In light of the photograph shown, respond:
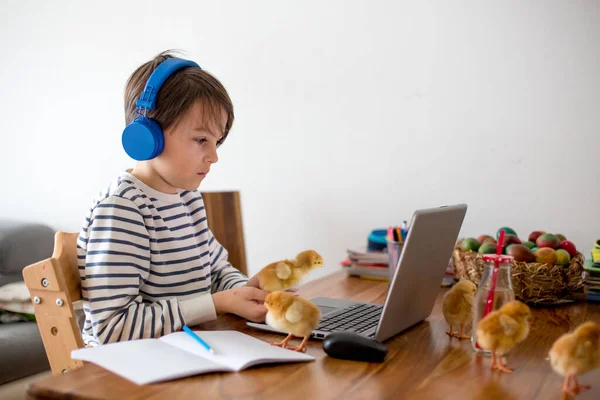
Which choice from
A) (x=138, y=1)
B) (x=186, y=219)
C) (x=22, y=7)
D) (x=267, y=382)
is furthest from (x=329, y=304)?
(x=22, y=7)

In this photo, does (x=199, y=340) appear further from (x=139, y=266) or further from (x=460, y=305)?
(x=460, y=305)

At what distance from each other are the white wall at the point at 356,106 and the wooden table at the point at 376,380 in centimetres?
84

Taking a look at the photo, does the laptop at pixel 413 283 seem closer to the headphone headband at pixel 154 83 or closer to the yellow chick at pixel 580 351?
the yellow chick at pixel 580 351

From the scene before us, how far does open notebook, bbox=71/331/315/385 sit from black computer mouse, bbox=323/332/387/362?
4cm

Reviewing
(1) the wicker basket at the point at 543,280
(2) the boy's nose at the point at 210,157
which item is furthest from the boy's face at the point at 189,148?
(1) the wicker basket at the point at 543,280

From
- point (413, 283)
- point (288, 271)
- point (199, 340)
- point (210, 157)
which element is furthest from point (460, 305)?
point (210, 157)

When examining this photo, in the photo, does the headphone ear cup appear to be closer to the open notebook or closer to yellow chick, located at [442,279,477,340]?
the open notebook

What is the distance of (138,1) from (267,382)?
1.93m

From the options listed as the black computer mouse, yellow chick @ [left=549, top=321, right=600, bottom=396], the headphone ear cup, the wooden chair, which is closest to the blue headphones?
the headphone ear cup

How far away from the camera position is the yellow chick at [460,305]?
3.45 feet

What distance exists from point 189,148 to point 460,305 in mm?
640

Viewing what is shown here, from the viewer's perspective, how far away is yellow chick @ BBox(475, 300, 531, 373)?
847mm

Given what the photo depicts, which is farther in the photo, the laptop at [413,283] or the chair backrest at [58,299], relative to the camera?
the chair backrest at [58,299]

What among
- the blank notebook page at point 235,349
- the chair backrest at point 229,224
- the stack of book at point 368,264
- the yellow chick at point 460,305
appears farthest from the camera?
the chair backrest at point 229,224
